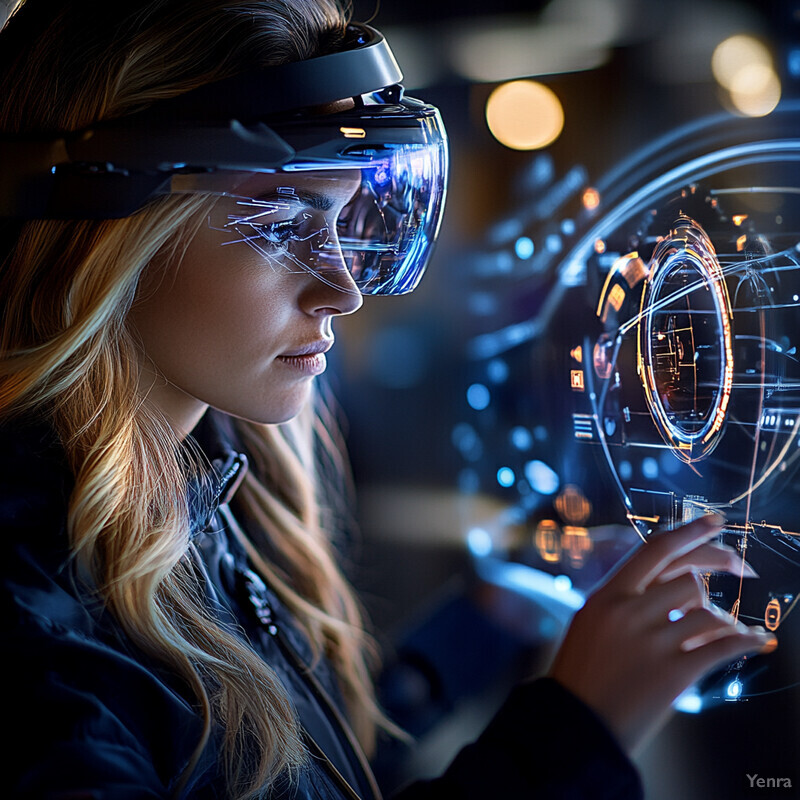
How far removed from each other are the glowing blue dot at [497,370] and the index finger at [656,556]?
0.42m

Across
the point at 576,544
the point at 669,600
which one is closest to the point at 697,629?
the point at 669,600

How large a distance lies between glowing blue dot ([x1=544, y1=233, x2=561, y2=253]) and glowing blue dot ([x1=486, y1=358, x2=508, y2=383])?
17 centimetres

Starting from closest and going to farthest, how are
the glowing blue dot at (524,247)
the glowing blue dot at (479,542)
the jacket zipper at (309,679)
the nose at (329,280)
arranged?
1. the nose at (329,280)
2. the jacket zipper at (309,679)
3. the glowing blue dot at (524,247)
4. the glowing blue dot at (479,542)

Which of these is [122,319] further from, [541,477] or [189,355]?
[541,477]

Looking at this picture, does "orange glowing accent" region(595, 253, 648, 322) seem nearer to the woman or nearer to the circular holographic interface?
the circular holographic interface

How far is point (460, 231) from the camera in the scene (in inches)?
40.2

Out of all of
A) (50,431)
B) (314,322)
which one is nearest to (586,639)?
(314,322)

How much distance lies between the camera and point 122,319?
0.63 meters

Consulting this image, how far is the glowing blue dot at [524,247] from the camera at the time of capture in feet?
2.98

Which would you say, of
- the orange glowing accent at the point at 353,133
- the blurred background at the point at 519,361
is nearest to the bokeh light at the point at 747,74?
the blurred background at the point at 519,361

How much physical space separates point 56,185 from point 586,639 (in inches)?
21.1

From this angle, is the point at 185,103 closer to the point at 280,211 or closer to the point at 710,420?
the point at 280,211

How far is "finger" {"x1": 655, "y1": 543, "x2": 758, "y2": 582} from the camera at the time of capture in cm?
57

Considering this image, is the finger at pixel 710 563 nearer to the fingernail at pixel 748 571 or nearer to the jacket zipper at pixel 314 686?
the fingernail at pixel 748 571
